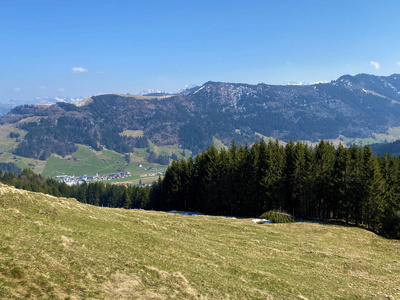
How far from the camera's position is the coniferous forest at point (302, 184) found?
5825 centimetres

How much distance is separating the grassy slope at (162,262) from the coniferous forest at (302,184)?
17063mm

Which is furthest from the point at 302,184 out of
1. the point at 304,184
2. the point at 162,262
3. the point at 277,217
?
the point at 162,262

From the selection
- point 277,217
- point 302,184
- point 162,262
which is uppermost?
point 162,262

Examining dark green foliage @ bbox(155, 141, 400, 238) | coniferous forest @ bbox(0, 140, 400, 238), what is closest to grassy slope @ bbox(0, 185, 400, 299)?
coniferous forest @ bbox(0, 140, 400, 238)

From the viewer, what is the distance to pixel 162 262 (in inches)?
928

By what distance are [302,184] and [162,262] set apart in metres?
52.7

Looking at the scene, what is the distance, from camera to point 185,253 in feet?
91.5

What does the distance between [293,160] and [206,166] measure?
86.4 feet

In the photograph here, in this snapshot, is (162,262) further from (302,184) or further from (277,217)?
(302,184)

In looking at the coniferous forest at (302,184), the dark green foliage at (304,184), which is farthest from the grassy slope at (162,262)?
the dark green foliage at (304,184)

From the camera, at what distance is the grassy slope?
17.0 meters

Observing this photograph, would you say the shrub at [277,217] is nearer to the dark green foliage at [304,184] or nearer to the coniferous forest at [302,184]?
the dark green foliage at [304,184]

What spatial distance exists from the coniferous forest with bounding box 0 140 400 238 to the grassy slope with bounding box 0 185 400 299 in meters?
17.1

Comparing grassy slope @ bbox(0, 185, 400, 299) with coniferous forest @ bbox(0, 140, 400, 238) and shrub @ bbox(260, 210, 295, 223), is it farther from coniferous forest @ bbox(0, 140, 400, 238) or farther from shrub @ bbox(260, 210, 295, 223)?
coniferous forest @ bbox(0, 140, 400, 238)
